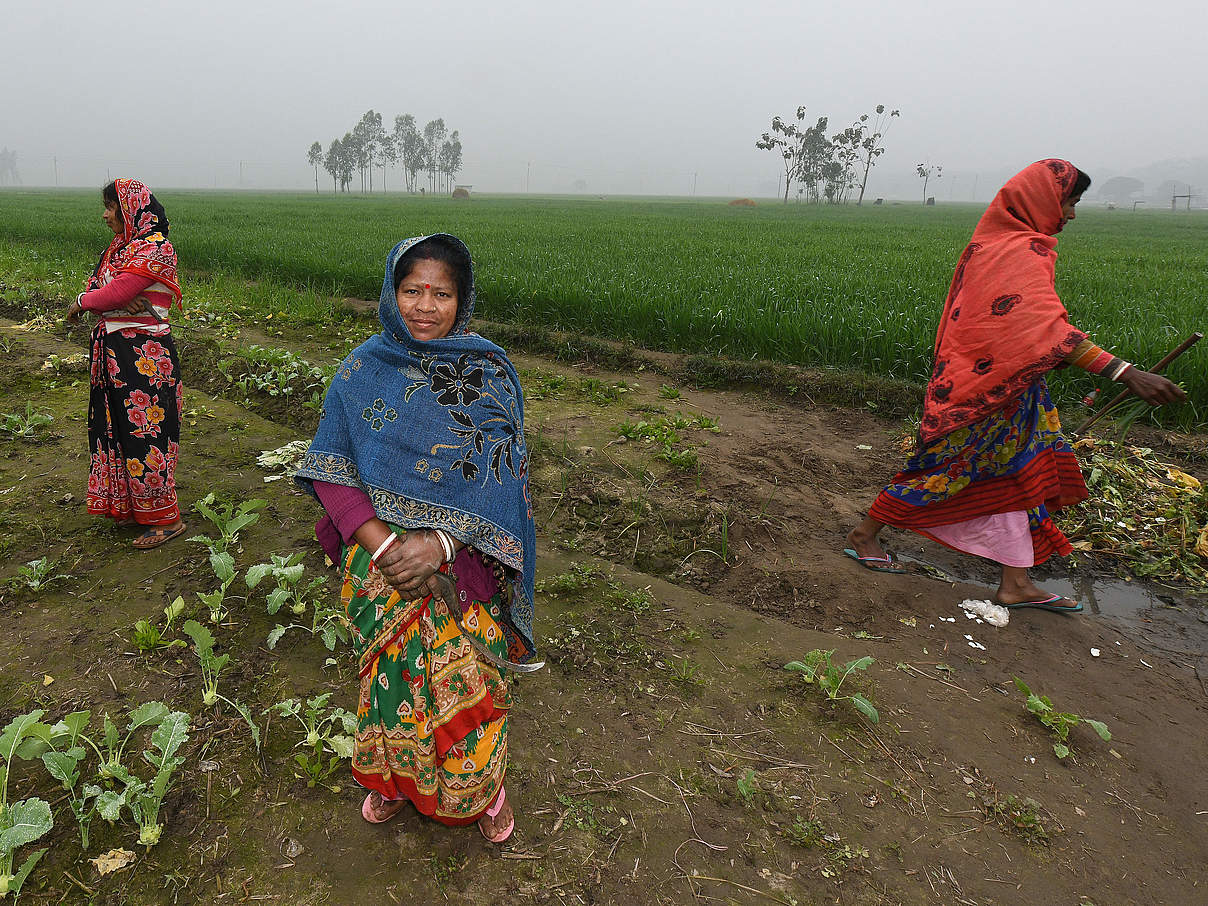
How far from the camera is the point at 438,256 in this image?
1.80m

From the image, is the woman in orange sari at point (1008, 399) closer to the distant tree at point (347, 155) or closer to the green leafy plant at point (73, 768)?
the green leafy plant at point (73, 768)

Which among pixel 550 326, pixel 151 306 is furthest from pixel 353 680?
pixel 550 326

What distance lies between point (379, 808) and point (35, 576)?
2286 millimetres

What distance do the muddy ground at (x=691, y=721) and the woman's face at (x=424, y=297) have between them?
59.1 inches

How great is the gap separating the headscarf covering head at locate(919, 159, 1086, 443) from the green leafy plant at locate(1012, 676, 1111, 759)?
48.2 inches

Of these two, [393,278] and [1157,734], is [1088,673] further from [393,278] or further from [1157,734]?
[393,278]

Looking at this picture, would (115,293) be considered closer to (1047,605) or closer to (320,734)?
(320,734)

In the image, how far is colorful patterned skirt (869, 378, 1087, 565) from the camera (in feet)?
10.6

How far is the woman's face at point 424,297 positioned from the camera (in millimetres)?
1777

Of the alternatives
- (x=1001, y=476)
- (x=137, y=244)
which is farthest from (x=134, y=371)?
(x=1001, y=476)

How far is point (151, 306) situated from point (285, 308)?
537 centimetres

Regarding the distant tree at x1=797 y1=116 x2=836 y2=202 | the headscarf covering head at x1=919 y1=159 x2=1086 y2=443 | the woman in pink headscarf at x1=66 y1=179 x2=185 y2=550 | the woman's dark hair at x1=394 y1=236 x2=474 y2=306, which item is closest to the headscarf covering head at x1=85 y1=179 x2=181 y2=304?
the woman in pink headscarf at x1=66 y1=179 x2=185 y2=550

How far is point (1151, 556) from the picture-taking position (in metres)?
3.83

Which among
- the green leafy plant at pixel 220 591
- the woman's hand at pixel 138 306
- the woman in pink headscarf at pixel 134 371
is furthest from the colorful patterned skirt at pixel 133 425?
the green leafy plant at pixel 220 591
